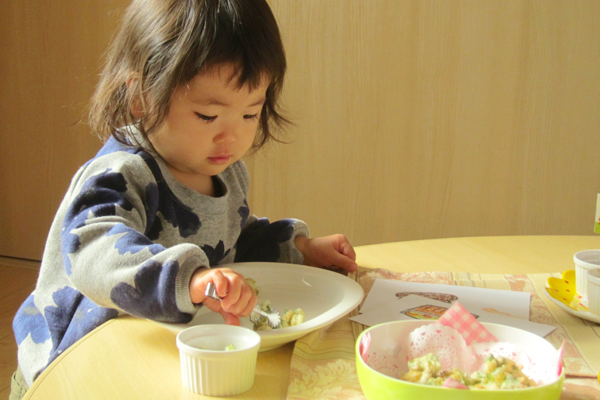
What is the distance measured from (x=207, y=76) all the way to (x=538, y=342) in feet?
1.69

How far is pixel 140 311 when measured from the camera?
64 centimetres

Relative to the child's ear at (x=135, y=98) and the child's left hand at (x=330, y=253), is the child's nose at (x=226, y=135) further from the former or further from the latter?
the child's left hand at (x=330, y=253)

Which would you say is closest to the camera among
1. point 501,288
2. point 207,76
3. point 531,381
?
point 531,381

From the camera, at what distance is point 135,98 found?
0.85 meters

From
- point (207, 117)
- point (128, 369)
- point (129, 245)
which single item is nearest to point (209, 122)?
point (207, 117)

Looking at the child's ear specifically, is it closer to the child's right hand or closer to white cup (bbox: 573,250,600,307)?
the child's right hand

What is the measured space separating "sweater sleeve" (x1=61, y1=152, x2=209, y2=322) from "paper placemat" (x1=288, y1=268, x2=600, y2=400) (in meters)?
0.14

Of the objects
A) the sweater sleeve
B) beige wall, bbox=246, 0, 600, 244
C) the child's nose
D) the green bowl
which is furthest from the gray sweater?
beige wall, bbox=246, 0, 600, 244

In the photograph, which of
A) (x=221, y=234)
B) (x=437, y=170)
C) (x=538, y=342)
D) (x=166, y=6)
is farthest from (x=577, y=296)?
(x=437, y=170)

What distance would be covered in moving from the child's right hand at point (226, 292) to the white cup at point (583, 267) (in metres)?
0.48

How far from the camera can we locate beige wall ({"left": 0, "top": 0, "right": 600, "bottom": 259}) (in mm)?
1972

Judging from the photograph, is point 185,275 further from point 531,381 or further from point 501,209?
point 501,209

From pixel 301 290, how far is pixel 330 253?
0.13 m

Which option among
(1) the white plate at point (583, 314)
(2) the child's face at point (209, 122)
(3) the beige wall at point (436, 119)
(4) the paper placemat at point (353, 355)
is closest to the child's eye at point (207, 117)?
(2) the child's face at point (209, 122)
